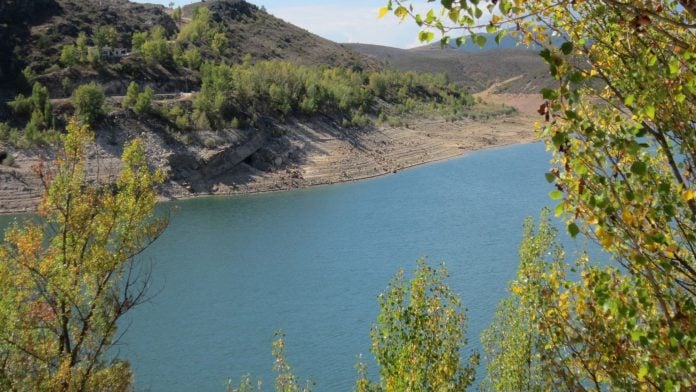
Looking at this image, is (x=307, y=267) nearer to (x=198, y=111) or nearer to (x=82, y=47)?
(x=198, y=111)

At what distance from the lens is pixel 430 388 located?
7570mm

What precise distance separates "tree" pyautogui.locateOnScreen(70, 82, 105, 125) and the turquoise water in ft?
27.8

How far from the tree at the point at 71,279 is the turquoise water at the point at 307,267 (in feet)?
8.79

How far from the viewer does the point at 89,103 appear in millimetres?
42812

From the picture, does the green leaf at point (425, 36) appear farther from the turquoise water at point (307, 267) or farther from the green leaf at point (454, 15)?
the turquoise water at point (307, 267)

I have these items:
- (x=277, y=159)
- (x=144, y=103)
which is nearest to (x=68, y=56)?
(x=144, y=103)

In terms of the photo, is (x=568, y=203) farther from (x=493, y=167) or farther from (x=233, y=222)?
(x=493, y=167)

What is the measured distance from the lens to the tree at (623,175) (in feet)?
10.3

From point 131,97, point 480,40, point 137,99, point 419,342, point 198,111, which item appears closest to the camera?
point 480,40

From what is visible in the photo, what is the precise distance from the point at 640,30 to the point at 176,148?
43.1 metres

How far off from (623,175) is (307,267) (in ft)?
78.2

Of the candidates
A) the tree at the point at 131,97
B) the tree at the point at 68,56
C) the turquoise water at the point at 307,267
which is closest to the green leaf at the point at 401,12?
the turquoise water at the point at 307,267

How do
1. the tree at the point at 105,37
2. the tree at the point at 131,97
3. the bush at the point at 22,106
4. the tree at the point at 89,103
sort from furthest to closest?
the tree at the point at 105,37 → the tree at the point at 131,97 → the tree at the point at 89,103 → the bush at the point at 22,106

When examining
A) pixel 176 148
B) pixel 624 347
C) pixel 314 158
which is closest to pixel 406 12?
pixel 624 347
